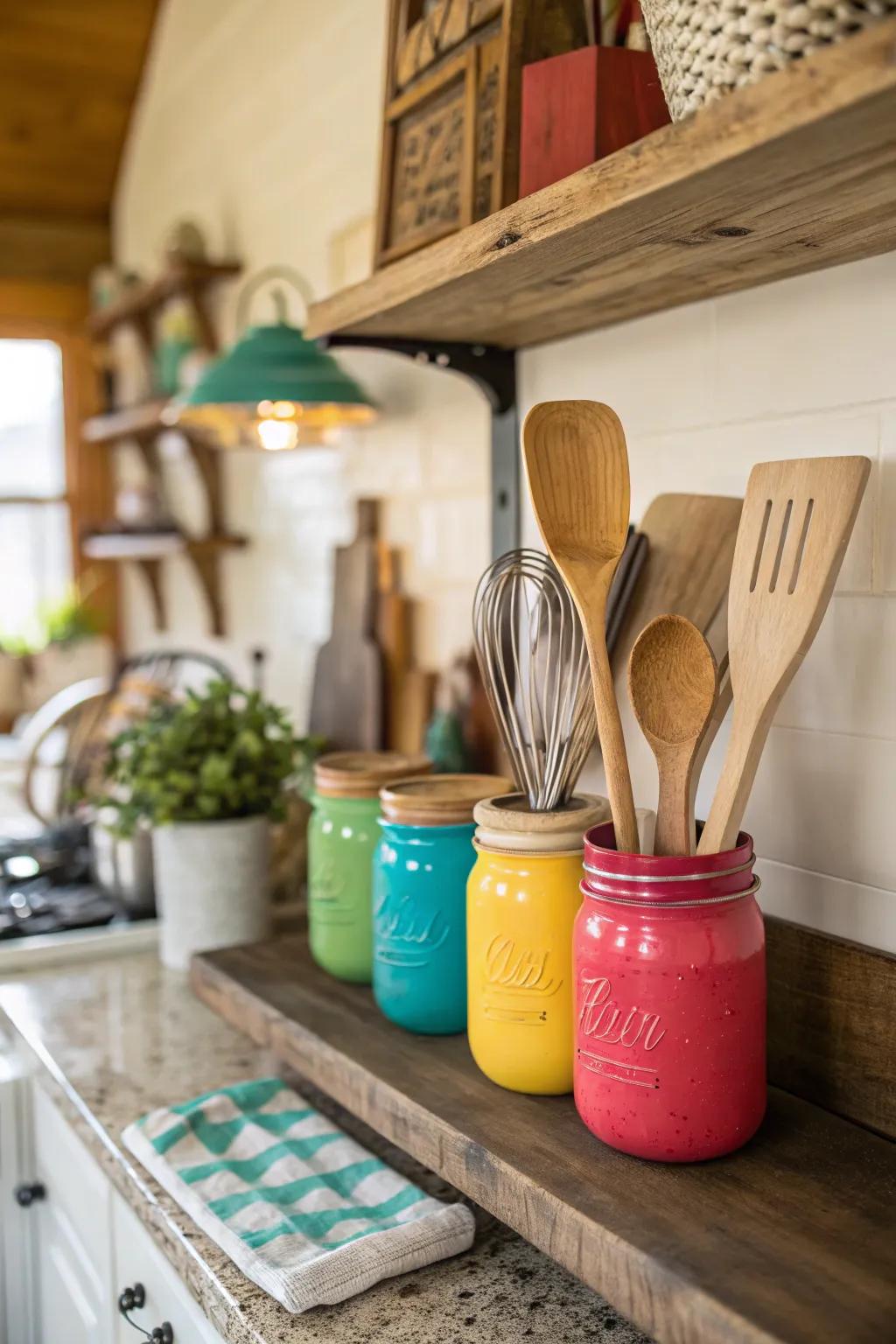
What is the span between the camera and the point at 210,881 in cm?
149

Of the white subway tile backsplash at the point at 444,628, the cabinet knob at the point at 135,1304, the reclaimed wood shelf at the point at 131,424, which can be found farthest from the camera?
the reclaimed wood shelf at the point at 131,424

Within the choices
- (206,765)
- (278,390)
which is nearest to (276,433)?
(278,390)

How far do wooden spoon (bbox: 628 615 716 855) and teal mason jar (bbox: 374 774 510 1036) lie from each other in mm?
224

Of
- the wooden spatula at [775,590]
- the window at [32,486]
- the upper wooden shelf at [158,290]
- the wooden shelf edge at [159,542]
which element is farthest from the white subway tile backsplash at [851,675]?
the window at [32,486]

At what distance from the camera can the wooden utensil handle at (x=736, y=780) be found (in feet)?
2.67

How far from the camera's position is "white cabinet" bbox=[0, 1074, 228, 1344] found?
3.30 ft

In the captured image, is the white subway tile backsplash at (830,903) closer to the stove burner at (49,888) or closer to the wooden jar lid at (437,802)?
the wooden jar lid at (437,802)

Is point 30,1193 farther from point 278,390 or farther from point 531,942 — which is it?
point 278,390

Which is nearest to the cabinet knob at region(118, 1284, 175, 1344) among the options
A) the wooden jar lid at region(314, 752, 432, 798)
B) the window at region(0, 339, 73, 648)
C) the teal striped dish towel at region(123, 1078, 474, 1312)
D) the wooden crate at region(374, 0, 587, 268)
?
the teal striped dish towel at region(123, 1078, 474, 1312)

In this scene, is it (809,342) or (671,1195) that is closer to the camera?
(671,1195)

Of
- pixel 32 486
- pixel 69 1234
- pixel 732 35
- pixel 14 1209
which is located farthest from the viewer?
pixel 32 486

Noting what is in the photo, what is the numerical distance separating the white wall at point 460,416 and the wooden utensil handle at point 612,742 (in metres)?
0.21

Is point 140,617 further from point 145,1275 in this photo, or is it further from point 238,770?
point 145,1275

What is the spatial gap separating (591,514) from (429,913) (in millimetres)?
360
